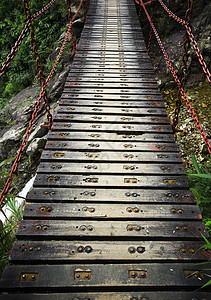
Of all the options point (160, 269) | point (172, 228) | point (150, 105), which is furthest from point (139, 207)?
point (150, 105)

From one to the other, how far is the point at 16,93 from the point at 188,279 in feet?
22.9

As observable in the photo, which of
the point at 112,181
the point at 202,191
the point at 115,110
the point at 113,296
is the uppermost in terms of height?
the point at 115,110

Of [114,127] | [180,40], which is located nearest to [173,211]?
[114,127]

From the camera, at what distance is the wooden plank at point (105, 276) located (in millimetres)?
1457

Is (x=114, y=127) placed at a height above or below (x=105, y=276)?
above

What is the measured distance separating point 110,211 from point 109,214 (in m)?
0.03

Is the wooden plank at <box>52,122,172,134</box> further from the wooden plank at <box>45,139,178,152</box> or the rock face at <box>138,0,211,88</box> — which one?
the rock face at <box>138,0,211,88</box>

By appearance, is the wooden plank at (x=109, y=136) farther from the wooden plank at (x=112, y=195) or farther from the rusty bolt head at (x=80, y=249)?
the rusty bolt head at (x=80, y=249)

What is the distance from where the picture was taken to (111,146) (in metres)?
2.61

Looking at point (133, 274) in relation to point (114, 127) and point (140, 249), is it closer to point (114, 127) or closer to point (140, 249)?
point (140, 249)

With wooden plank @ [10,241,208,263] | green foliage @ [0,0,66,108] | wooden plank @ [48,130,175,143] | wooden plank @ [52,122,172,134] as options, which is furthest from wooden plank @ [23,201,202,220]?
green foliage @ [0,0,66,108]

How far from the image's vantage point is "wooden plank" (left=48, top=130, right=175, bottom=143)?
2695mm

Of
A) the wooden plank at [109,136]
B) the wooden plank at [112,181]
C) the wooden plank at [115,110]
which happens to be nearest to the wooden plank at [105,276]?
the wooden plank at [112,181]


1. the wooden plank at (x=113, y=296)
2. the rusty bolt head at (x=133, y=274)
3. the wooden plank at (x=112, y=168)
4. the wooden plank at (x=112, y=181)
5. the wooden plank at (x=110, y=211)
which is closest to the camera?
the wooden plank at (x=113, y=296)
